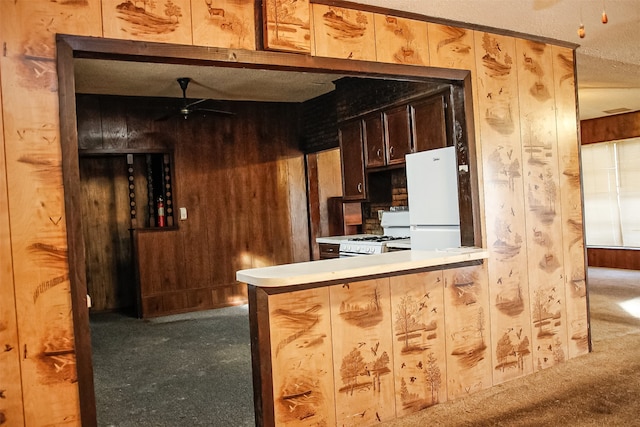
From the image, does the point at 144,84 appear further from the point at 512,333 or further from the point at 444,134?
the point at 512,333

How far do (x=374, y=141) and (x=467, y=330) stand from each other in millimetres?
2509

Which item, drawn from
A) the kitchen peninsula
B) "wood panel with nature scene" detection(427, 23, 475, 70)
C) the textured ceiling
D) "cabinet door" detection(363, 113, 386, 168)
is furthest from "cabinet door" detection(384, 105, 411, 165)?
the kitchen peninsula

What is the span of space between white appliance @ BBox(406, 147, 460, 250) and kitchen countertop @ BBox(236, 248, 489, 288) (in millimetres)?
448

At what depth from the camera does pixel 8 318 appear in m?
1.95

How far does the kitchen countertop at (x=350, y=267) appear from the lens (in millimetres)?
2436

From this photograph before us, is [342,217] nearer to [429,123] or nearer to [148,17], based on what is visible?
[429,123]

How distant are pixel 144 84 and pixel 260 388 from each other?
162 inches

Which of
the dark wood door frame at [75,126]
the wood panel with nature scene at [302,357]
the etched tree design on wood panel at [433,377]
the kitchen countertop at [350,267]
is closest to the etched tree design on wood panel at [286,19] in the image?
the dark wood door frame at [75,126]

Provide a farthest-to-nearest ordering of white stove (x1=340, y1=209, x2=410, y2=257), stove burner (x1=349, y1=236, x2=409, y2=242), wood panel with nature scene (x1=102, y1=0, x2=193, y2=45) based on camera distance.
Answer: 1. stove burner (x1=349, y1=236, x2=409, y2=242)
2. white stove (x1=340, y1=209, x2=410, y2=257)
3. wood panel with nature scene (x1=102, y1=0, x2=193, y2=45)

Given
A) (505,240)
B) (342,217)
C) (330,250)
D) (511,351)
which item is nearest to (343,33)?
(505,240)

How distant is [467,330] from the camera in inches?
125

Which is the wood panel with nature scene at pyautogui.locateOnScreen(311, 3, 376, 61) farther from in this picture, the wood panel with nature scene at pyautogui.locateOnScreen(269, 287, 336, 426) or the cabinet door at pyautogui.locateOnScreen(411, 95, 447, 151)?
the cabinet door at pyautogui.locateOnScreen(411, 95, 447, 151)

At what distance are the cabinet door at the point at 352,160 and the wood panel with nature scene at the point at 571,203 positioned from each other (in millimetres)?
2115

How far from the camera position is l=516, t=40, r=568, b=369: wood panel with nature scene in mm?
3506
